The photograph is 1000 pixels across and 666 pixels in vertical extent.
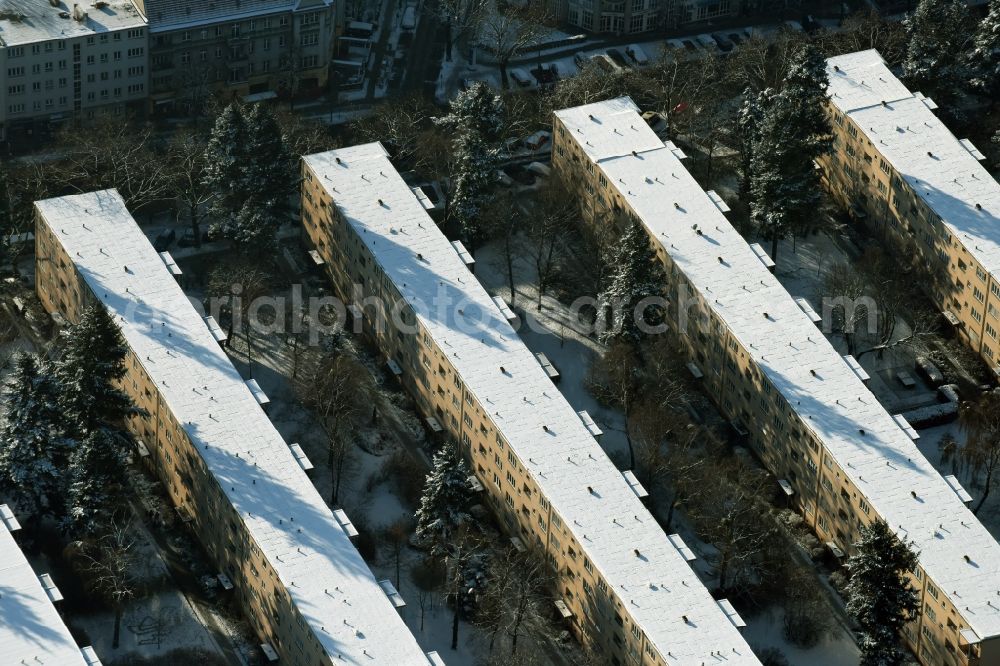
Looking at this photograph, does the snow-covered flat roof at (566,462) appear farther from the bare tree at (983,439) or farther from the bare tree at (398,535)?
the bare tree at (983,439)

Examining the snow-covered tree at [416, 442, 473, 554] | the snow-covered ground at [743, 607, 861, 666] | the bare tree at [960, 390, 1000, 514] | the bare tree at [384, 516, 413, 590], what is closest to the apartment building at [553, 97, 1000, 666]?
the snow-covered ground at [743, 607, 861, 666]

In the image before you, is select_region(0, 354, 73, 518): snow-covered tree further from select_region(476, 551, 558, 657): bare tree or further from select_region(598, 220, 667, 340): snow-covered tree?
select_region(598, 220, 667, 340): snow-covered tree

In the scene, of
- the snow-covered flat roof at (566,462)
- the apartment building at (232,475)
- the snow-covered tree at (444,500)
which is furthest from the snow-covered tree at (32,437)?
the snow-covered flat roof at (566,462)

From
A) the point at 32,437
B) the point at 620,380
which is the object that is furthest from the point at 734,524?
the point at 32,437

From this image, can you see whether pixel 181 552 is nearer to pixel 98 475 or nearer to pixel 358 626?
pixel 98 475

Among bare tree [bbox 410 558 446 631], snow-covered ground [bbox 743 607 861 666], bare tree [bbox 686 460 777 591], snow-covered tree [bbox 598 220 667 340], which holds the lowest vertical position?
bare tree [bbox 410 558 446 631]

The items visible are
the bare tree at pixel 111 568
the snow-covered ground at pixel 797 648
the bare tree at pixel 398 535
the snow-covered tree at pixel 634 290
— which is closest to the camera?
the bare tree at pixel 111 568

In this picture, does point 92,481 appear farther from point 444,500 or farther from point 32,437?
point 444,500
